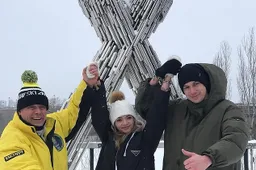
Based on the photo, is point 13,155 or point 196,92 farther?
point 196,92

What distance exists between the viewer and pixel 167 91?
2.70 meters

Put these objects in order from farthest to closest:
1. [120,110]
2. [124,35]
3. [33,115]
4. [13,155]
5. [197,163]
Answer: [124,35]
[120,110]
[33,115]
[13,155]
[197,163]

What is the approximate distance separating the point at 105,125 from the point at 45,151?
55 cm

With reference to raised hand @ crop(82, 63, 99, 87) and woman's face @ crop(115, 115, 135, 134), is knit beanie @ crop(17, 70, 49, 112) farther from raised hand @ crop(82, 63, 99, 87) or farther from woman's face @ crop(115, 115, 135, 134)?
woman's face @ crop(115, 115, 135, 134)

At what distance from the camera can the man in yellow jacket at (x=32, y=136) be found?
2.25m

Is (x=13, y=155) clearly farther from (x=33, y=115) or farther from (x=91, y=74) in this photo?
(x=91, y=74)

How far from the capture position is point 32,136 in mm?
2459

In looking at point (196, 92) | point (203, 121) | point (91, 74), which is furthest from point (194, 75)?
point (91, 74)

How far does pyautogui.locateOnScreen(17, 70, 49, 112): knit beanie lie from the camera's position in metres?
2.52

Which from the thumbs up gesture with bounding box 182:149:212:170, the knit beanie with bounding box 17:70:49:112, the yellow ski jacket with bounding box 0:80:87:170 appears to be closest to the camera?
the thumbs up gesture with bounding box 182:149:212:170

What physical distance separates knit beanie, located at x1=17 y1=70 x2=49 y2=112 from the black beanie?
0.83 metres

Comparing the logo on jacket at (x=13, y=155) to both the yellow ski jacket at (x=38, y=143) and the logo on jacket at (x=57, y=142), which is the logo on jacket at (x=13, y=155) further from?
the logo on jacket at (x=57, y=142)

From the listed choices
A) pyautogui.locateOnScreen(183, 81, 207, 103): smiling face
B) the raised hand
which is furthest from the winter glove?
the raised hand

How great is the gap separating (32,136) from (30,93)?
→ 260 millimetres
